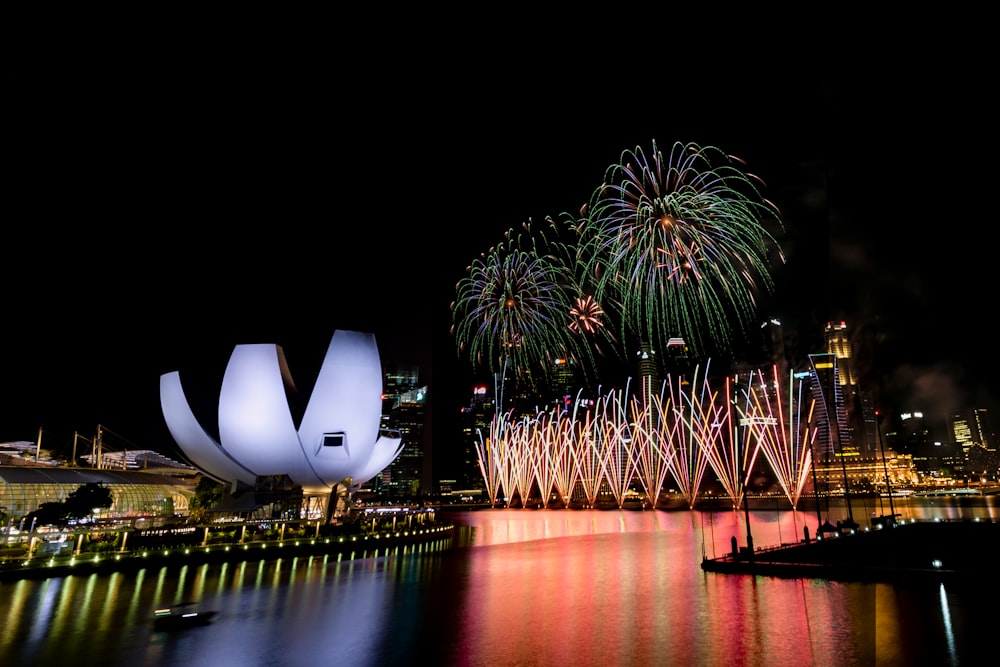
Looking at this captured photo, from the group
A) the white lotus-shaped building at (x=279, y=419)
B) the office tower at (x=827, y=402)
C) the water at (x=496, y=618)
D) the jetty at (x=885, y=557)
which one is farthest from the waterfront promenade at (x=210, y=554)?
the office tower at (x=827, y=402)

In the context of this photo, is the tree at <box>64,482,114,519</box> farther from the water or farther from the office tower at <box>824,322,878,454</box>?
the office tower at <box>824,322,878,454</box>

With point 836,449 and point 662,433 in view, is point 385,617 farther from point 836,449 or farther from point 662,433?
point 836,449

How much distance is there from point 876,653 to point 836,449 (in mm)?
88343

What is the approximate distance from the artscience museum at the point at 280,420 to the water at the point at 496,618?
11.4 m

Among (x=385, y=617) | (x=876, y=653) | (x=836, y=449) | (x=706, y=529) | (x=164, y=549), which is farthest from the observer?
(x=836, y=449)

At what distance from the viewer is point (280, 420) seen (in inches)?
1213

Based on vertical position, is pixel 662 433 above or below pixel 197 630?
above

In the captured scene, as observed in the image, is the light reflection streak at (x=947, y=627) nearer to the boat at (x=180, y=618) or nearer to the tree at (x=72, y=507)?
the boat at (x=180, y=618)

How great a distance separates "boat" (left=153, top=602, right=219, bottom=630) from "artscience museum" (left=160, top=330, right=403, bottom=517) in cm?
1848

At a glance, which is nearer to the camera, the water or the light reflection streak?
the light reflection streak

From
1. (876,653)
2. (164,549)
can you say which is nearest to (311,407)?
(164,549)

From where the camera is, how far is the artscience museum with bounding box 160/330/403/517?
31.0m

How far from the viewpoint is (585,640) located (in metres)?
10.5

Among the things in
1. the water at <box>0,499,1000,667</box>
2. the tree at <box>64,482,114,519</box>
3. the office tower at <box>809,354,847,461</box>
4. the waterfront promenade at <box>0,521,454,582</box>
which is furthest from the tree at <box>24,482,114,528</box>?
the office tower at <box>809,354,847,461</box>
